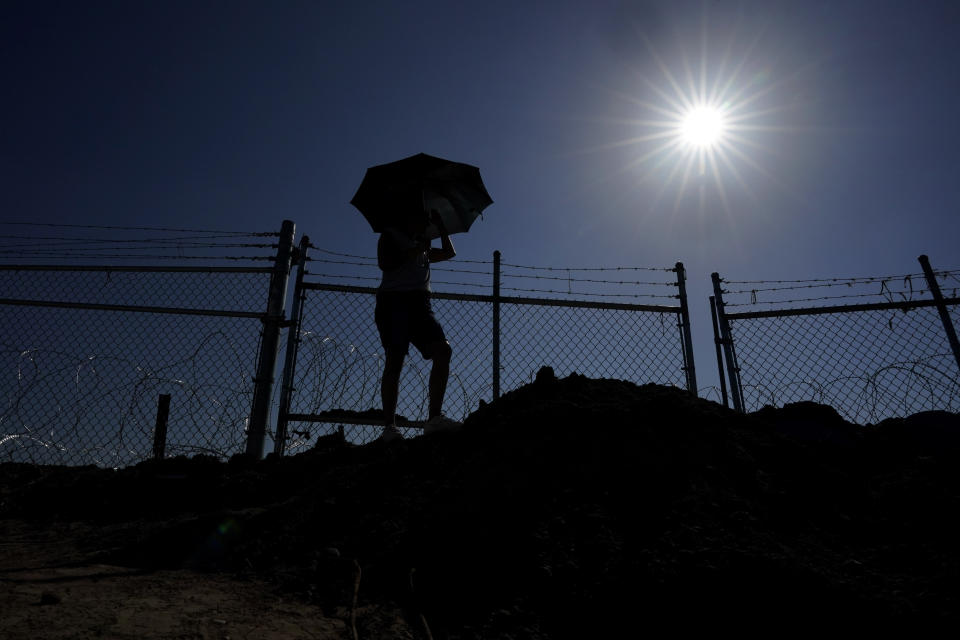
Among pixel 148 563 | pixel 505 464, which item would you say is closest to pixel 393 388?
pixel 505 464

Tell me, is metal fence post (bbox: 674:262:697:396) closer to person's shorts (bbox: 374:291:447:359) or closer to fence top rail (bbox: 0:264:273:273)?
person's shorts (bbox: 374:291:447:359)

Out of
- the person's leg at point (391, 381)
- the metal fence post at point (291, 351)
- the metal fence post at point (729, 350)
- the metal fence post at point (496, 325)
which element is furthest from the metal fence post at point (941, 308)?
the metal fence post at point (291, 351)

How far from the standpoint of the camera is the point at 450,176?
446cm

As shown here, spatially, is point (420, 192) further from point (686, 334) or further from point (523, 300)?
point (686, 334)

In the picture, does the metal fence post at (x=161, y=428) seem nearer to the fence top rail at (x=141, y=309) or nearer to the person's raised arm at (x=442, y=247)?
the fence top rail at (x=141, y=309)

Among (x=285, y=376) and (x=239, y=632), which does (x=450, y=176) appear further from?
(x=239, y=632)

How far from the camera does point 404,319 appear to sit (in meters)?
4.07

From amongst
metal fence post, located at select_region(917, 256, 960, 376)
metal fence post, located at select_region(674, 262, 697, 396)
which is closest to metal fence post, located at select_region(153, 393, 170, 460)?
metal fence post, located at select_region(674, 262, 697, 396)

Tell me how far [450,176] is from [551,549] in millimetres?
3143

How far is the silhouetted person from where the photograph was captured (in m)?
4.01

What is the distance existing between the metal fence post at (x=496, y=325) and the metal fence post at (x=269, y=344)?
1770 mm

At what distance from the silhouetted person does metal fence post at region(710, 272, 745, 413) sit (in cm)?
268

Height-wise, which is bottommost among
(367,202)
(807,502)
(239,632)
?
(239,632)

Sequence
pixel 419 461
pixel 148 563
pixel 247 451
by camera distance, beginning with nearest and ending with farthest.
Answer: pixel 148 563
pixel 419 461
pixel 247 451
